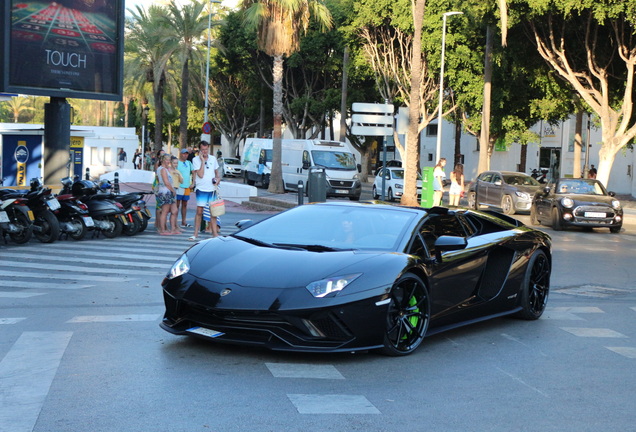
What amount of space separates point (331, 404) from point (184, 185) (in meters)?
13.9

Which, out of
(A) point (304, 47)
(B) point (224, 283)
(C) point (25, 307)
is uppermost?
(A) point (304, 47)

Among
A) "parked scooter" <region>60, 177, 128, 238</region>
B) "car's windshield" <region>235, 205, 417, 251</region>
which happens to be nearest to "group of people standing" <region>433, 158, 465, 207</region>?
"parked scooter" <region>60, 177, 128, 238</region>

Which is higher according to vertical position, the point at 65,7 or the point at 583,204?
the point at 65,7

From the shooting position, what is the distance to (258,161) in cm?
4741

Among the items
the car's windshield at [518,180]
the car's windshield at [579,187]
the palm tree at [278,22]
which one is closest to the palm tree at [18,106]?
the palm tree at [278,22]

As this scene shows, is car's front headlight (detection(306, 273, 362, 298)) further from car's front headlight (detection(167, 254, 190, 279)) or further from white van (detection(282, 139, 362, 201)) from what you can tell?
white van (detection(282, 139, 362, 201))

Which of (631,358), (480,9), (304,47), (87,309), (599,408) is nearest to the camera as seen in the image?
(599,408)

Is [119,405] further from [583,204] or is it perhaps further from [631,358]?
[583,204]

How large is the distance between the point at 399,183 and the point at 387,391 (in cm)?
3262

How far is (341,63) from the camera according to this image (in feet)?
184

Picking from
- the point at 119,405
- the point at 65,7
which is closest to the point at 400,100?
the point at 65,7

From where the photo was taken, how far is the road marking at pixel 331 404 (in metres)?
5.47

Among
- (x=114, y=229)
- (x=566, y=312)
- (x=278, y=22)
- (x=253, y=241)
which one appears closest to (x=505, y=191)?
(x=278, y=22)

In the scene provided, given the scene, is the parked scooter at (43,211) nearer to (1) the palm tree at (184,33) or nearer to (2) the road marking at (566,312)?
(2) the road marking at (566,312)
